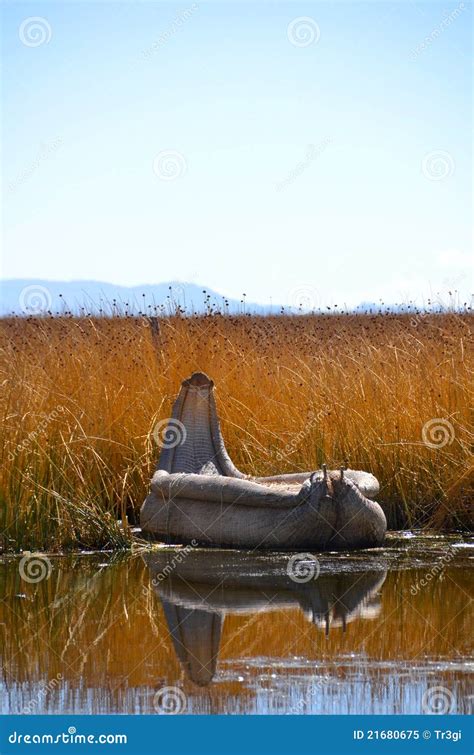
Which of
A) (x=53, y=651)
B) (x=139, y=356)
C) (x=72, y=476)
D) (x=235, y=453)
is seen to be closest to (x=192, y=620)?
(x=53, y=651)

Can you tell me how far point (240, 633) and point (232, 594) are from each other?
3.19 ft

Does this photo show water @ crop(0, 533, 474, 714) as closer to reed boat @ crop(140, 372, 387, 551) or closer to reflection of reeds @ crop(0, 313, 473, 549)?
reed boat @ crop(140, 372, 387, 551)

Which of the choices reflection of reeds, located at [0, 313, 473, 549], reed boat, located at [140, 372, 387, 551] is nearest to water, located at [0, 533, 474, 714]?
reed boat, located at [140, 372, 387, 551]

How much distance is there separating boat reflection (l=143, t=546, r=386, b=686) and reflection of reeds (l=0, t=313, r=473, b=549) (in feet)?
3.36

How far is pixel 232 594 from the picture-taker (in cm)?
777

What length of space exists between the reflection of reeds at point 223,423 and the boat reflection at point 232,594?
1.02 meters

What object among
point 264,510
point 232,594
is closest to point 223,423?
point 264,510

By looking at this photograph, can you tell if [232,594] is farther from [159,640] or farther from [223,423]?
[223,423]

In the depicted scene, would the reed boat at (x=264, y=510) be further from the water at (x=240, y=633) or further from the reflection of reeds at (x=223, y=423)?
the reflection of reeds at (x=223, y=423)

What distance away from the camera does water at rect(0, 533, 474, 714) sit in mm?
5625

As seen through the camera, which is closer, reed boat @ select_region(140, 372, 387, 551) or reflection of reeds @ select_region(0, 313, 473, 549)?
reed boat @ select_region(140, 372, 387, 551)

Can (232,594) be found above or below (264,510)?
below

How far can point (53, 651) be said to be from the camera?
655 cm
